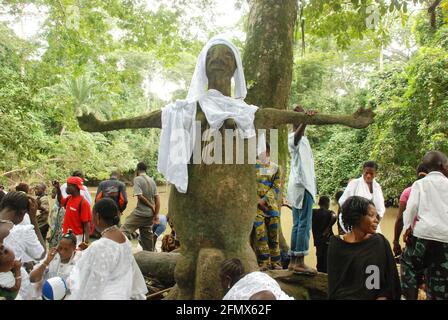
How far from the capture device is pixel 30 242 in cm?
379

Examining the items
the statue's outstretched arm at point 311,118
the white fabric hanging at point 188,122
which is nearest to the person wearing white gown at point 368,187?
the statue's outstretched arm at point 311,118

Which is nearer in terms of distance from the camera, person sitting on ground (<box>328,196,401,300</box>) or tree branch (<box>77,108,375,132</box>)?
person sitting on ground (<box>328,196,401,300</box>)

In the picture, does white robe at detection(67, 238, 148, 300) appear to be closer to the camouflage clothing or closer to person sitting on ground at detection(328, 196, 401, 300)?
person sitting on ground at detection(328, 196, 401, 300)

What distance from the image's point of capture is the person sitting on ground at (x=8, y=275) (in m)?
3.01

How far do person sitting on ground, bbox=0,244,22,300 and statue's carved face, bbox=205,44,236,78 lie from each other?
226 cm

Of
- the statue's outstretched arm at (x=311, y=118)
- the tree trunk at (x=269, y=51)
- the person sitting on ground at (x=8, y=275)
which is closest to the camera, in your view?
the person sitting on ground at (x=8, y=275)

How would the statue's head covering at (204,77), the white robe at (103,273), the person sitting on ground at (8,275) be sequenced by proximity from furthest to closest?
1. the statue's head covering at (204,77)
2. the person sitting on ground at (8,275)
3. the white robe at (103,273)

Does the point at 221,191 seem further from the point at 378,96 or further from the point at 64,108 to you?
the point at 378,96

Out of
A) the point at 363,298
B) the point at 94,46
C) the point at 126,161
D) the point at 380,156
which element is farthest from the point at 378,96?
the point at 363,298

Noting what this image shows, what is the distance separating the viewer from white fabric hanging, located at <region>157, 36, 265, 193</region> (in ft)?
12.5

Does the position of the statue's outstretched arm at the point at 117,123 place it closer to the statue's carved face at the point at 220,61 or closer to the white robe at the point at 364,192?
the statue's carved face at the point at 220,61

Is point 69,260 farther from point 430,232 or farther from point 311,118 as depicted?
point 430,232

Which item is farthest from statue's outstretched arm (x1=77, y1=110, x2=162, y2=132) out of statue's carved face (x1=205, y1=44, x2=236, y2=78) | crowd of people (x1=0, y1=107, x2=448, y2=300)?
crowd of people (x1=0, y1=107, x2=448, y2=300)

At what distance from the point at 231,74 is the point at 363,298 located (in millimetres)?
2318
